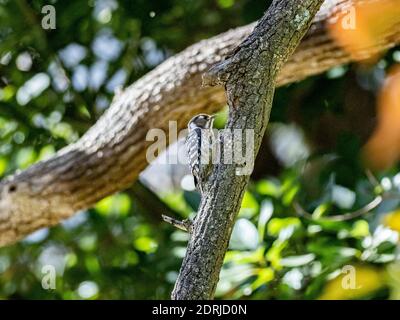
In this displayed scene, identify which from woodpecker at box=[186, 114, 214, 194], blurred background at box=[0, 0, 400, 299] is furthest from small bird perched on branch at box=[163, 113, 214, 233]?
blurred background at box=[0, 0, 400, 299]

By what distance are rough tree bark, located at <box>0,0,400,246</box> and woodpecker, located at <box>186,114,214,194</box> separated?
34.3 inches

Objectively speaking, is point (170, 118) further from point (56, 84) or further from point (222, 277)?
point (56, 84)

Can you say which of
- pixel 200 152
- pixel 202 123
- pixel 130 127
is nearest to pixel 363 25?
pixel 130 127

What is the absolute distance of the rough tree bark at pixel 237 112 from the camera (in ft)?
3.68

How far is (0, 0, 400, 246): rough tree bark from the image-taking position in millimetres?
2178

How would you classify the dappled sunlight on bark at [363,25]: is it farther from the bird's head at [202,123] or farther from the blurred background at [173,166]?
the bird's head at [202,123]

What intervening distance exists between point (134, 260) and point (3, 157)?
1.87 ft

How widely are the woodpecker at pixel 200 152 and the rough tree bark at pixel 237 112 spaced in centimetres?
3

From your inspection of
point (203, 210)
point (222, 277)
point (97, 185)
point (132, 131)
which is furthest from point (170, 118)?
point (203, 210)

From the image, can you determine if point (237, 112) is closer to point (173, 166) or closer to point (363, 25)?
point (363, 25)

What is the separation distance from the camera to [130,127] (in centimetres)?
230

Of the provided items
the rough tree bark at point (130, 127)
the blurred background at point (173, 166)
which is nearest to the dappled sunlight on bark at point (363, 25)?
the rough tree bark at point (130, 127)

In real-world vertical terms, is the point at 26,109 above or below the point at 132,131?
above

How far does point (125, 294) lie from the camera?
109 inches
